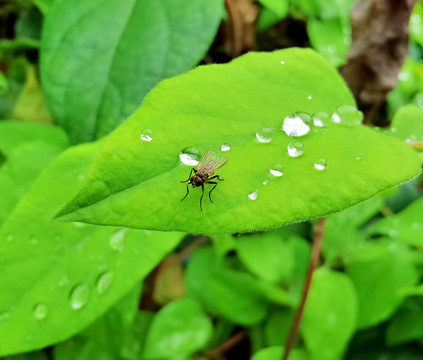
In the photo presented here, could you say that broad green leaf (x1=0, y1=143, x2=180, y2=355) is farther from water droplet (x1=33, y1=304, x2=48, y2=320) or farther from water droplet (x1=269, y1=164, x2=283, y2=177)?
water droplet (x1=269, y1=164, x2=283, y2=177)

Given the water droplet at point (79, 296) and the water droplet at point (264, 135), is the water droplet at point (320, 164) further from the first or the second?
the water droplet at point (79, 296)

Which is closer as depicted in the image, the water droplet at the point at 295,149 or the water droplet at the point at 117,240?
the water droplet at the point at 295,149

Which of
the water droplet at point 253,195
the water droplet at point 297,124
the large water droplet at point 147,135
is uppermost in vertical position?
the large water droplet at point 147,135

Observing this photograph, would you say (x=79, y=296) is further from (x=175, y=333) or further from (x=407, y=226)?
(x=407, y=226)

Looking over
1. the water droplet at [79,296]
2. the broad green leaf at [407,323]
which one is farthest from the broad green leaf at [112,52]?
the broad green leaf at [407,323]

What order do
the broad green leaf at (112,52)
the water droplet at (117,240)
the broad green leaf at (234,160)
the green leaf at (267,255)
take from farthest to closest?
1. the green leaf at (267,255)
2. the broad green leaf at (112,52)
3. the water droplet at (117,240)
4. the broad green leaf at (234,160)

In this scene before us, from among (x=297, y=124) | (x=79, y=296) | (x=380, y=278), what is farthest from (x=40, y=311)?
(x=380, y=278)
